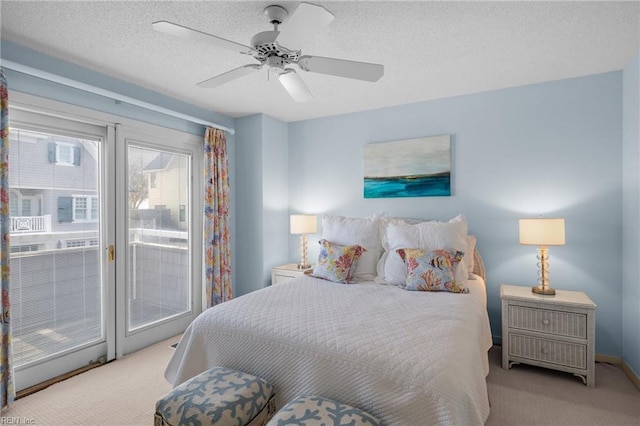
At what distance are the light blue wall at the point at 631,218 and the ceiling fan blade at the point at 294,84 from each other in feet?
8.22

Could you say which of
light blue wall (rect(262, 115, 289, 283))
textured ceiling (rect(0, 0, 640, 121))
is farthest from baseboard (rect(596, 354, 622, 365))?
light blue wall (rect(262, 115, 289, 283))

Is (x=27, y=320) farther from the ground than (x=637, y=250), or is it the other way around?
(x=637, y=250)

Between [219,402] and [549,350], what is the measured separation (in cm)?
248

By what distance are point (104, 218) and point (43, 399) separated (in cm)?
138

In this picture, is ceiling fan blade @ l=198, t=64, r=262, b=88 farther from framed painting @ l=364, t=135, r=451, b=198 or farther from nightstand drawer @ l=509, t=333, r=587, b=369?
nightstand drawer @ l=509, t=333, r=587, b=369

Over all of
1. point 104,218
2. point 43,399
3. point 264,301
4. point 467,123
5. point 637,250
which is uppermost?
point 467,123

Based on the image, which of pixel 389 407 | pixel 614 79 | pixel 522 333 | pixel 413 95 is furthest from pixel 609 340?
pixel 413 95

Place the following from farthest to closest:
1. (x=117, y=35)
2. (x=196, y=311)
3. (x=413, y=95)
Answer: (x=196, y=311) < (x=413, y=95) < (x=117, y=35)

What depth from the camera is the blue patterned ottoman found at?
146 cm

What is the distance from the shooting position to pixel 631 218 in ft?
8.35

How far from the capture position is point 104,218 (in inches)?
112

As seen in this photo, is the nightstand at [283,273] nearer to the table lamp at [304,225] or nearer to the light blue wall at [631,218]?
the table lamp at [304,225]

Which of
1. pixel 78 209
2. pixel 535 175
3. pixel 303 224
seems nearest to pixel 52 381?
pixel 78 209

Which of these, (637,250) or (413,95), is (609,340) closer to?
(637,250)
